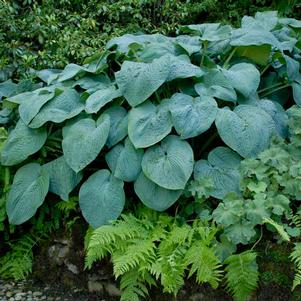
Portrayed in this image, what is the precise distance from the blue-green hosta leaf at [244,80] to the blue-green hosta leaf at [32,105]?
3.68 feet

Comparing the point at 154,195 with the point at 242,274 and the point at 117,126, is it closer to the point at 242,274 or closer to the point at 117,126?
the point at 117,126

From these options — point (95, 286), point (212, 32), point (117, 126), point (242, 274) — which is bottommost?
point (95, 286)

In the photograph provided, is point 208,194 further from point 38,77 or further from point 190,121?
point 38,77

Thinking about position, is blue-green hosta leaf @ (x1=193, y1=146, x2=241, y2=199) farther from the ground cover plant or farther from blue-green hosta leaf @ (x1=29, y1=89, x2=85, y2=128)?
blue-green hosta leaf @ (x1=29, y1=89, x2=85, y2=128)

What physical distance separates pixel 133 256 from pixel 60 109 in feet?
3.72

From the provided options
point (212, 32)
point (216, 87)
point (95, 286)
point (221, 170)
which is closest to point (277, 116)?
point (216, 87)

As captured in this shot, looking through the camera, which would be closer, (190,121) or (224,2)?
(190,121)

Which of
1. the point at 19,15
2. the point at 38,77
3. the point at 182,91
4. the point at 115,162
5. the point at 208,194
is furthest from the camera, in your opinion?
the point at 19,15

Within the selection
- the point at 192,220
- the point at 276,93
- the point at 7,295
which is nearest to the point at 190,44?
the point at 276,93

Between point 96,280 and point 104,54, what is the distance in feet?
4.86

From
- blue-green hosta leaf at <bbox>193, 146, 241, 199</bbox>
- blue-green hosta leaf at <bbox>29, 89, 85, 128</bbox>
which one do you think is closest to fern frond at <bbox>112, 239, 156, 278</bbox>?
blue-green hosta leaf at <bbox>193, 146, 241, 199</bbox>

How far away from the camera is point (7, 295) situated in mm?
2951

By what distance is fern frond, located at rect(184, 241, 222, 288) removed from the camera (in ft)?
7.69

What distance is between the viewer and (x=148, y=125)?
2803mm
